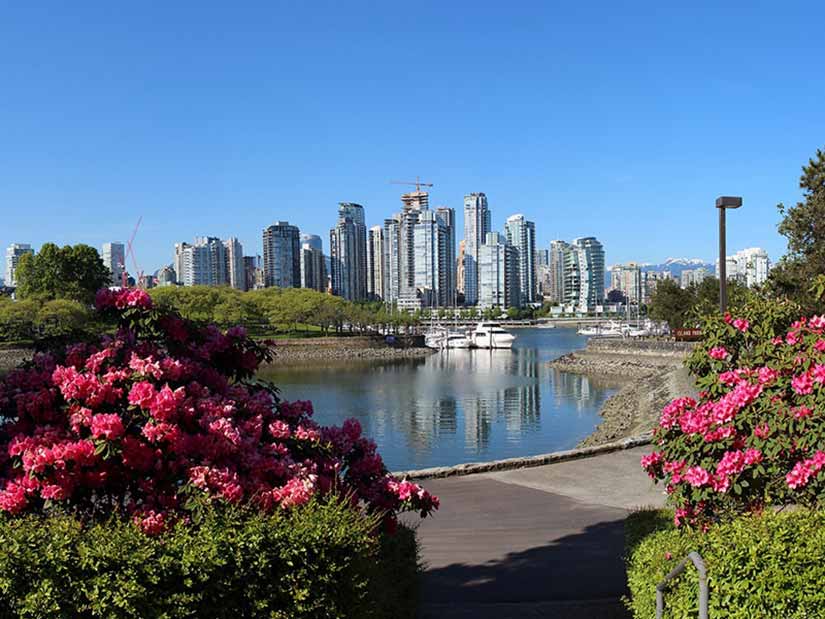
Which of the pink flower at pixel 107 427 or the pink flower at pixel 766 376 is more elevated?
the pink flower at pixel 766 376

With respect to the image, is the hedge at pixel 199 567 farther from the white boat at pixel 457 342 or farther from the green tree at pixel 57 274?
the white boat at pixel 457 342

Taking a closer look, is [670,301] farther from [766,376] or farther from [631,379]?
[766,376]

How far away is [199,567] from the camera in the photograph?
14.6ft

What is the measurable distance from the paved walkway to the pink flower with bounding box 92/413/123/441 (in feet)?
11.3

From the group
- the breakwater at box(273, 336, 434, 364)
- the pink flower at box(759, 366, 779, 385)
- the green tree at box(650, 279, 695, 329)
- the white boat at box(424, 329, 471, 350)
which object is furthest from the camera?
the white boat at box(424, 329, 471, 350)

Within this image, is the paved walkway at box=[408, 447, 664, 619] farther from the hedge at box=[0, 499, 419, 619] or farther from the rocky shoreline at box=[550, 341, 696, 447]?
the rocky shoreline at box=[550, 341, 696, 447]

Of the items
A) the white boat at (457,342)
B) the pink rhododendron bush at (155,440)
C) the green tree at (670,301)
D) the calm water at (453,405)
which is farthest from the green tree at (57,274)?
the pink rhododendron bush at (155,440)

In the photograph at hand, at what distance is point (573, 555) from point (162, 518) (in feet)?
18.1

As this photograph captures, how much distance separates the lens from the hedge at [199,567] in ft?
14.3

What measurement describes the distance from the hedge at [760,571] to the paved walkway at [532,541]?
6.89 feet

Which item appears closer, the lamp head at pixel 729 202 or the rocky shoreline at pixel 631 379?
the lamp head at pixel 729 202

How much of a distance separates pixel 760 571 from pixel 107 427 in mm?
4243

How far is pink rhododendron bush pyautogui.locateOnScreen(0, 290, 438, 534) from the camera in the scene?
5020 millimetres

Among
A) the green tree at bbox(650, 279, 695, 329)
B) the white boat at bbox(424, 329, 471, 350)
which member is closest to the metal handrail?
the green tree at bbox(650, 279, 695, 329)
